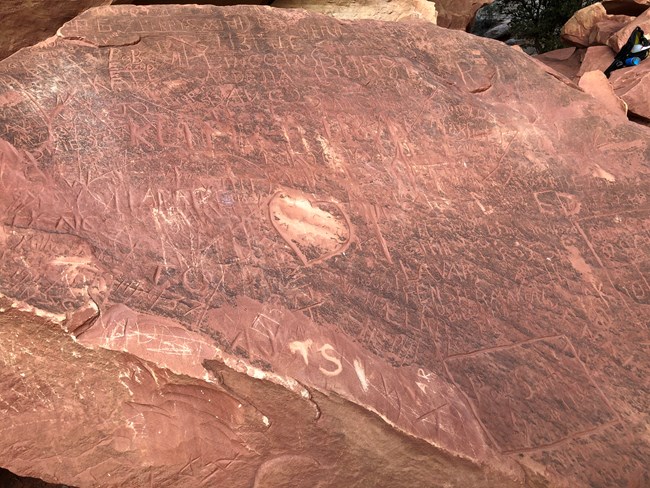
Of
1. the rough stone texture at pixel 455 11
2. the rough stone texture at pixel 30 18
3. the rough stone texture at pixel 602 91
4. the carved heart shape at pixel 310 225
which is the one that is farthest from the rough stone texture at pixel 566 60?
the carved heart shape at pixel 310 225

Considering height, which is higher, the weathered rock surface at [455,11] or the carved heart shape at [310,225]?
the carved heart shape at [310,225]

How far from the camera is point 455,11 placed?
713cm

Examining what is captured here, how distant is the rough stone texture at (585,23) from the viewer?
6.87 metres

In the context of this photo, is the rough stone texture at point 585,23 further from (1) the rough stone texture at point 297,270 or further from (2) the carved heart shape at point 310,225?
(2) the carved heart shape at point 310,225

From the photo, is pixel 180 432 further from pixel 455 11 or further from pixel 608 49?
pixel 455 11

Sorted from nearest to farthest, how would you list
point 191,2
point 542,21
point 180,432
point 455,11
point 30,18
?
point 180,432 → point 30,18 → point 191,2 → point 455,11 → point 542,21

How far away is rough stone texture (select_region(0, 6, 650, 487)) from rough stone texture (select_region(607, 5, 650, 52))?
309 cm

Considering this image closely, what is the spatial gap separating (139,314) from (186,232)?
43 cm

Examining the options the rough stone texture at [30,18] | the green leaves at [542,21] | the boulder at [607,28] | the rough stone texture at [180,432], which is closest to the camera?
the rough stone texture at [180,432]

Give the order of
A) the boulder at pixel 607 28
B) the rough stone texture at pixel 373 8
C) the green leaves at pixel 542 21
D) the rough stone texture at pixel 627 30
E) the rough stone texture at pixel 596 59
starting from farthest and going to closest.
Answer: the green leaves at pixel 542 21
the boulder at pixel 607 28
the rough stone texture at pixel 596 59
the rough stone texture at pixel 627 30
the rough stone texture at pixel 373 8

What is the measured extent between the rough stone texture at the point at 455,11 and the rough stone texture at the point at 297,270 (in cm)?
377

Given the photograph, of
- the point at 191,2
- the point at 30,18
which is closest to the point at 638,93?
the point at 191,2

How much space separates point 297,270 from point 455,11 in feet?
17.8

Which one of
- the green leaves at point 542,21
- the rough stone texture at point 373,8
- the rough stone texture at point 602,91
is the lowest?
the green leaves at point 542,21
